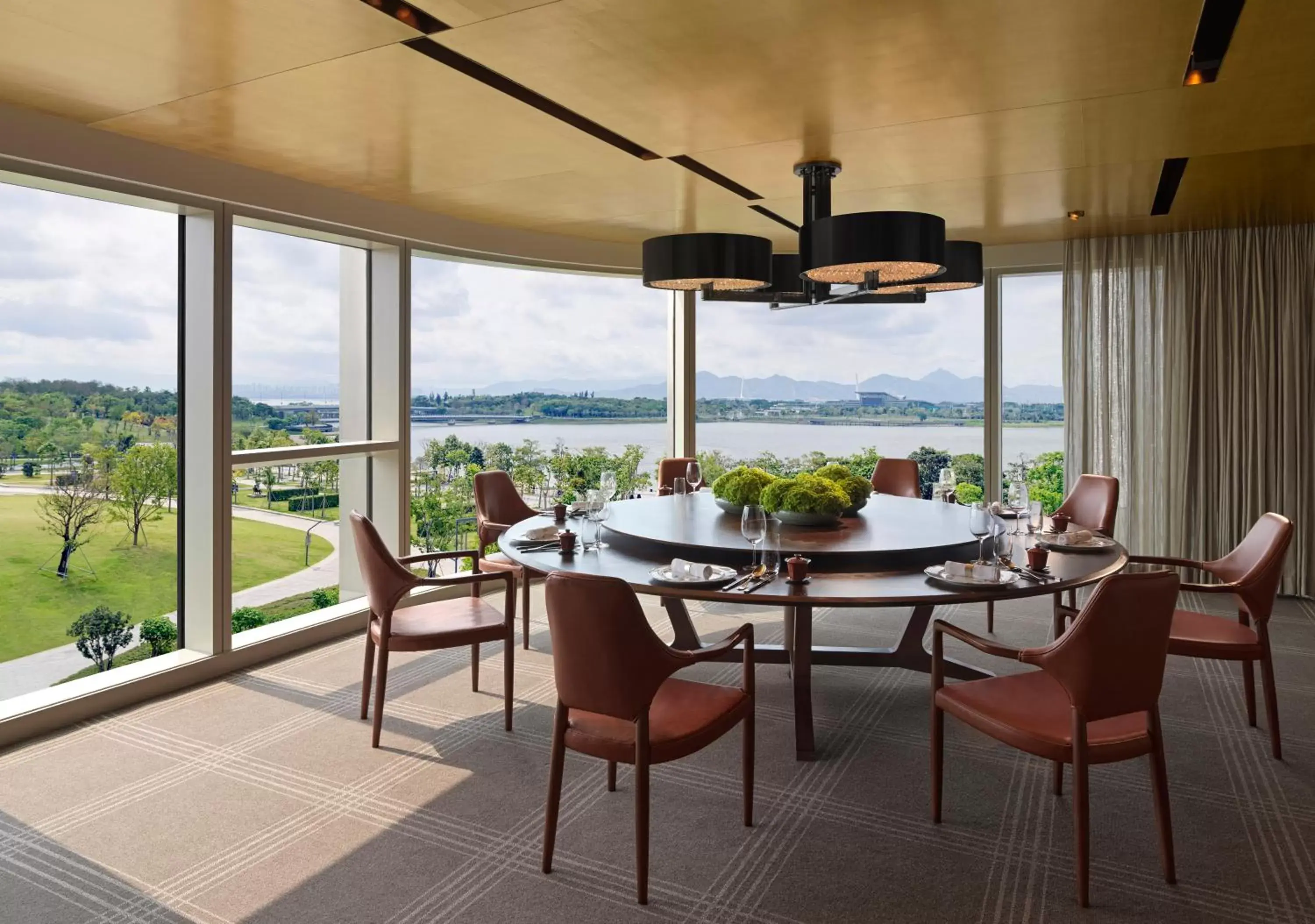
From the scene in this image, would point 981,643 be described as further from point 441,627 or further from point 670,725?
point 441,627

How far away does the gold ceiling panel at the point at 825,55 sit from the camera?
8.56 feet

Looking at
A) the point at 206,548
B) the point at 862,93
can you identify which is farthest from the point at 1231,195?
the point at 206,548

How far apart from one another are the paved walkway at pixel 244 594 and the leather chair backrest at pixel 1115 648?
164 inches

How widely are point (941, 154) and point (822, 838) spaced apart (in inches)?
123

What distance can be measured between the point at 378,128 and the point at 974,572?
10.1ft

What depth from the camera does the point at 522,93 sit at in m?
3.40

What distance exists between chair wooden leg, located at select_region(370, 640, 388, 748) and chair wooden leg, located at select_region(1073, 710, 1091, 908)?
2.45 m

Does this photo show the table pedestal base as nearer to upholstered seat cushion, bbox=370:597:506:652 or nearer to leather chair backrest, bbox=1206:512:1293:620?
upholstered seat cushion, bbox=370:597:506:652

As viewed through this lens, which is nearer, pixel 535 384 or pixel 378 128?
pixel 378 128

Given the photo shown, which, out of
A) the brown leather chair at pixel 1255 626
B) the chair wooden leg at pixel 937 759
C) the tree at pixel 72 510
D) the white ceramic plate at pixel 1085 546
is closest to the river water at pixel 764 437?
the tree at pixel 72 510

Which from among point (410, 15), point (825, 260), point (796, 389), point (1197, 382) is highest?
point (410, 15)

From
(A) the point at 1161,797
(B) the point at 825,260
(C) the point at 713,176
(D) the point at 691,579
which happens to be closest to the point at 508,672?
(D) the point at 691,579

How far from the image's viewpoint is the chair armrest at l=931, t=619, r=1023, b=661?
2.55m

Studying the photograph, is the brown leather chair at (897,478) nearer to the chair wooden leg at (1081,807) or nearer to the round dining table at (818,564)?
the round dining table at (818,564)
